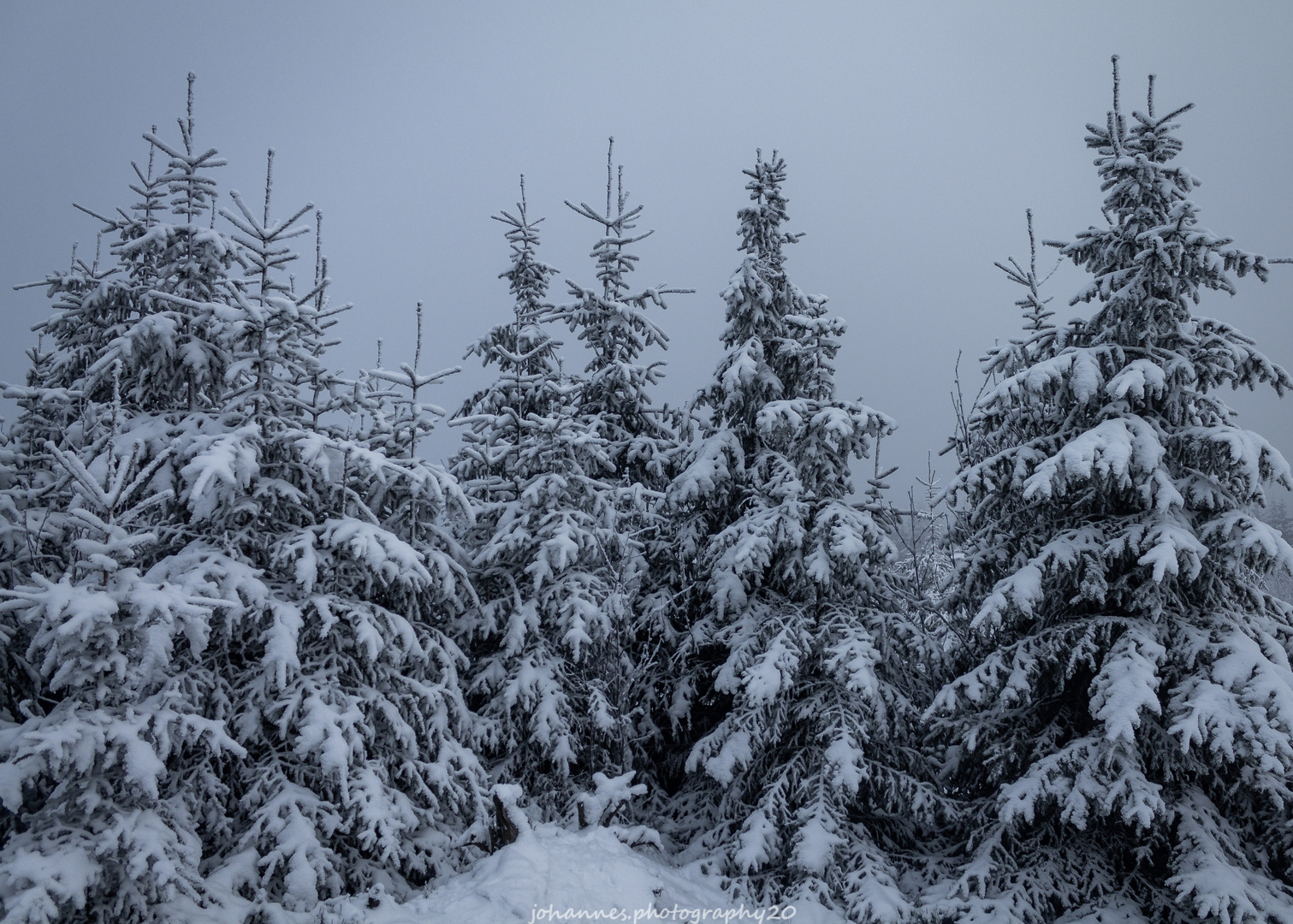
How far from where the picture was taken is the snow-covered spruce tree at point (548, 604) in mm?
11047

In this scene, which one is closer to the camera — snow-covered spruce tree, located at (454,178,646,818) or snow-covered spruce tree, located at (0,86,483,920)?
snow-covered spruce tree, located at (0,86,483,920)

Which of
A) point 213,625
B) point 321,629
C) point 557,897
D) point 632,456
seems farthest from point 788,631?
point 213,625

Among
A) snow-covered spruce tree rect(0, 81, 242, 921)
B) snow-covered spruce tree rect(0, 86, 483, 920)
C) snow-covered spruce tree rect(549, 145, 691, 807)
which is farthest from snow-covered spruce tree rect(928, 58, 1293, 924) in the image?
snow-covered spruce tree rect(0, 81, 242, 921)

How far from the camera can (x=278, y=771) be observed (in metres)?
7.98

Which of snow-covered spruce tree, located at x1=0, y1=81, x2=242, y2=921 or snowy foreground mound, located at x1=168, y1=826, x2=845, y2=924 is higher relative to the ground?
snow-covered spruce tree, located at x1=0, y1=81, x2=242, y2=921

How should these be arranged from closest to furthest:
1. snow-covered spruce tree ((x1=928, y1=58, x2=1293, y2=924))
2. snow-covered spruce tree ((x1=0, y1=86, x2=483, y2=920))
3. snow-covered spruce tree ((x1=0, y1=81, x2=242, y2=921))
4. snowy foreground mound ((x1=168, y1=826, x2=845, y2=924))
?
1. snow-covered spruce tree ((x1=0, y1=81, x2=242, y2=921))
2. snow-covered spruce tree ((x1=0, y1=86, x2=483, y2=920))
3. snowy foreground mound ((x1=168, y1=826, x2=845, y2=924))
4. snow-covered spruce tree ((x1=928, y1=58, x2=1293, y2=924))

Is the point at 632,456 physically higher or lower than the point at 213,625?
higher

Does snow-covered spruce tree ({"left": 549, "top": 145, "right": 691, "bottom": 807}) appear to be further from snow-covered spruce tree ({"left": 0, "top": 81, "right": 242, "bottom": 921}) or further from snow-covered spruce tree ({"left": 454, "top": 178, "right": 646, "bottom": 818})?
snow-covered spruce tree ({"left": 0, "top": 81, "right": 242, "bottom": 921})

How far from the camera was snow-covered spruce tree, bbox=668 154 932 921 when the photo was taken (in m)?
10.2

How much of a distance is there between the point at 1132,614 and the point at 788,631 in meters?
4.43

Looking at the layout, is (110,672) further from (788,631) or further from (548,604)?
(788,631)

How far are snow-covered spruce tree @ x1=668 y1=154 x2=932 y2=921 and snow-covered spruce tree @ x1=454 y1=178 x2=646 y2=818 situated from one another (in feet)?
4.92

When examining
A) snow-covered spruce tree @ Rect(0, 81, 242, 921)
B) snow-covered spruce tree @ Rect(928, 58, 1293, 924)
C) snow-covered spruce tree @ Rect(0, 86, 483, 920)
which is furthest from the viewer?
snow-covered spruce tree @ Rect(928, 58, 1293, 924)

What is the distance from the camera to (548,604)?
11.5m
